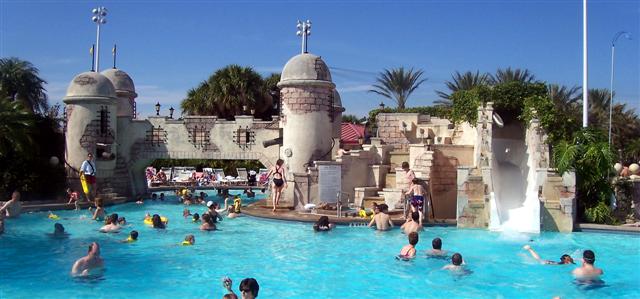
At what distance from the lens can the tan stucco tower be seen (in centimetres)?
2428

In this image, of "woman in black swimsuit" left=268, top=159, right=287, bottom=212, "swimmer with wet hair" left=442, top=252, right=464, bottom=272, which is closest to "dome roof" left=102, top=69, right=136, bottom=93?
"woman in black swimsuit" left=268, top=159, right=287, bottom=212

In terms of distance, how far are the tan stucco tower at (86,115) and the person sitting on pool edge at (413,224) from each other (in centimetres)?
1475

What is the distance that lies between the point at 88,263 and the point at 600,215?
519 inches

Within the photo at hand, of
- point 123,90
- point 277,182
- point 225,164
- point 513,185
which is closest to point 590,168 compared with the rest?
point 513,185

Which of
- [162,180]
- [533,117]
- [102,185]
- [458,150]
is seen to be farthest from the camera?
[162,180]

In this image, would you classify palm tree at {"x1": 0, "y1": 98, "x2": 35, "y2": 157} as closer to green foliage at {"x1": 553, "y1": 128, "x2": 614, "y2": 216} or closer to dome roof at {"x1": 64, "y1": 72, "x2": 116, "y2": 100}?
dome roof at {"x1": 64, "y1": 72, "x2": 116, "y2": 100}

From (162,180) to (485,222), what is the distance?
2242 centimetres

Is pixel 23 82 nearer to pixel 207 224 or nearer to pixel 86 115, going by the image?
pixel 86 115

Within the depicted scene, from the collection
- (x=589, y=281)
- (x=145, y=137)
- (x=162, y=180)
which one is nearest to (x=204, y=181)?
(x=162, y=180)

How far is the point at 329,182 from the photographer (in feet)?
66.1

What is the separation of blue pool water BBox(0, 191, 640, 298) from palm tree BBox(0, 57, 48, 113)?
2437cm

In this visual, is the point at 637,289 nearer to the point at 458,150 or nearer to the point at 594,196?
the point at 594,196

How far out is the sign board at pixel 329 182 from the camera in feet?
66.0

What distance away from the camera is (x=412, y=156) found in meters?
20.2
